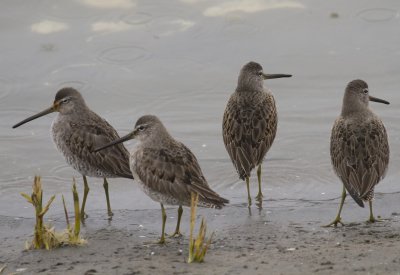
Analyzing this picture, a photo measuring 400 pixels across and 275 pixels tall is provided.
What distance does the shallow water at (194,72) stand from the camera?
30.5 feet

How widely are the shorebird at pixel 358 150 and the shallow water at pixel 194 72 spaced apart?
0.69m

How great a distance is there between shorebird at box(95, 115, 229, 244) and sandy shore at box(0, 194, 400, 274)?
1.06 ft

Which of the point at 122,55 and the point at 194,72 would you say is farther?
the point at 122,55

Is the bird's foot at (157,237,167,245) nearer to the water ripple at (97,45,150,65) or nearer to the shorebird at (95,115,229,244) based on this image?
the shorebird at (95,115,229,244)

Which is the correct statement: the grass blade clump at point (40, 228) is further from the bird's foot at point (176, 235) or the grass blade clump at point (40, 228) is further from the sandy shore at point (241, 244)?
the bird's foot at point (176, 235)

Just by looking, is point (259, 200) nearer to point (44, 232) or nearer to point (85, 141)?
point (85, 141)

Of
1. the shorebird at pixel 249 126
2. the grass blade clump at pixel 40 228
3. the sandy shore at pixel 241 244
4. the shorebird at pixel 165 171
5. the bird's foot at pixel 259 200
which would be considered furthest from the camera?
the shorebird at pixel 249 126

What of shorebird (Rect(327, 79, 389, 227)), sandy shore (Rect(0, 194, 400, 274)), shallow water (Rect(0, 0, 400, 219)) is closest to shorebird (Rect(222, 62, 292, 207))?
shallow water (Rect(0, 0, 400, 219))

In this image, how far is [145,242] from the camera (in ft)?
23.8

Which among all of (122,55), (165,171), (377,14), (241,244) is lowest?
(241,244)

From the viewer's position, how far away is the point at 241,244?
22.9 ft

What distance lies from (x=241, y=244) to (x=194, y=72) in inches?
189

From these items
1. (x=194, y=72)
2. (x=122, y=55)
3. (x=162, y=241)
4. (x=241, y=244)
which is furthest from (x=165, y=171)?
(x=122, y=55)

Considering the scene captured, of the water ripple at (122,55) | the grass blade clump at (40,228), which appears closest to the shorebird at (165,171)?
the grass blade clump at (40,228)
